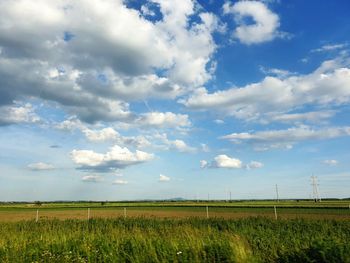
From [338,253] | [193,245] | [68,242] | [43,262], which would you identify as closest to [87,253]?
[43,262]

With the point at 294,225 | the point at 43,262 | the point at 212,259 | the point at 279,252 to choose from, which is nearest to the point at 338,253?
the point at 279,252

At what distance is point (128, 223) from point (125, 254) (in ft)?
59.9

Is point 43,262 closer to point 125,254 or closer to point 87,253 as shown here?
point 87,253

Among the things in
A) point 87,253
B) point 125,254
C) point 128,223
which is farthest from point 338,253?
point 128,223

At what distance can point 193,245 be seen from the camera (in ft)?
35.2

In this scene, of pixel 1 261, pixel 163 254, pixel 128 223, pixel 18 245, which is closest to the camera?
pixel 163 254

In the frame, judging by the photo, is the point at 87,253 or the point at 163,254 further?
the point at 87,253

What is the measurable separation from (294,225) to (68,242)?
1531 centimetres

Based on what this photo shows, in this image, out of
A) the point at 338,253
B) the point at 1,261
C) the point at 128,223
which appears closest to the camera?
the point at 338,253

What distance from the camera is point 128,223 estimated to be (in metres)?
28.6

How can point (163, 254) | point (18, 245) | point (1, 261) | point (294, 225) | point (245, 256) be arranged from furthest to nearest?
point (294, 225), point (18, 245), point (1, 261), point (163, 254), point (245, 256)

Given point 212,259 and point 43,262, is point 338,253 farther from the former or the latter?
point 43,262

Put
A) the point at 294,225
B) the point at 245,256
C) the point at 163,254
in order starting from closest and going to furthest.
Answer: the point at 245,256 → the point at 163,254 → the point at 294,225

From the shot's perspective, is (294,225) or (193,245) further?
(294,225)
